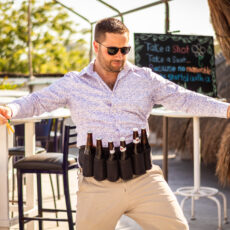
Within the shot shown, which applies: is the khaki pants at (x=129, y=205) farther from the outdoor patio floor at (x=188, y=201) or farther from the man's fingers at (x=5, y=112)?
the outdoor patio floor at (x=188, y=201)

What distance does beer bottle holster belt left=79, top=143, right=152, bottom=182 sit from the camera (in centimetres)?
272

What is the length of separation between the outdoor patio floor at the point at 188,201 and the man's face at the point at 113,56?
2.20 m

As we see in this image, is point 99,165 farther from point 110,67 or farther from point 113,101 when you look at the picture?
point 110,67

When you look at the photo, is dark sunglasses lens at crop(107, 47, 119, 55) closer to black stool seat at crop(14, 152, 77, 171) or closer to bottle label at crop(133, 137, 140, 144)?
bottle label at crop(133, 137, 140, 144)

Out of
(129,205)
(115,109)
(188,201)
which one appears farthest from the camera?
(188,201)

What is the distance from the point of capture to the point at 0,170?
12.7ft

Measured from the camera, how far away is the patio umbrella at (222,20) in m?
4.10

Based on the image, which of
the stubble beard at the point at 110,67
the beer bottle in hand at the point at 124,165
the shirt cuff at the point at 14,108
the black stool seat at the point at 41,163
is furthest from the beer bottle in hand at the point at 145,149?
the black stool seat at the point at 41,163

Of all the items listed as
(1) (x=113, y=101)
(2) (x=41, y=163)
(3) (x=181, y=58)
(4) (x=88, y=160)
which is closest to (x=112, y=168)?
(4) (x=88, y=160)

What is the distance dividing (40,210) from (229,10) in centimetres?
237

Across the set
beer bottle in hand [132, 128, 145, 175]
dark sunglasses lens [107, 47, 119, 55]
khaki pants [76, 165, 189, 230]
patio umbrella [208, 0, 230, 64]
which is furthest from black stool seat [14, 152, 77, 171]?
patio umbrella [208, 0, 230, 64]

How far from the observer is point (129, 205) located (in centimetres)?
268

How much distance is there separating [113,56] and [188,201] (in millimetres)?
3239

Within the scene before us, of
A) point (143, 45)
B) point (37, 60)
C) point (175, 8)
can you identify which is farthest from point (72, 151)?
point (37, 60)
